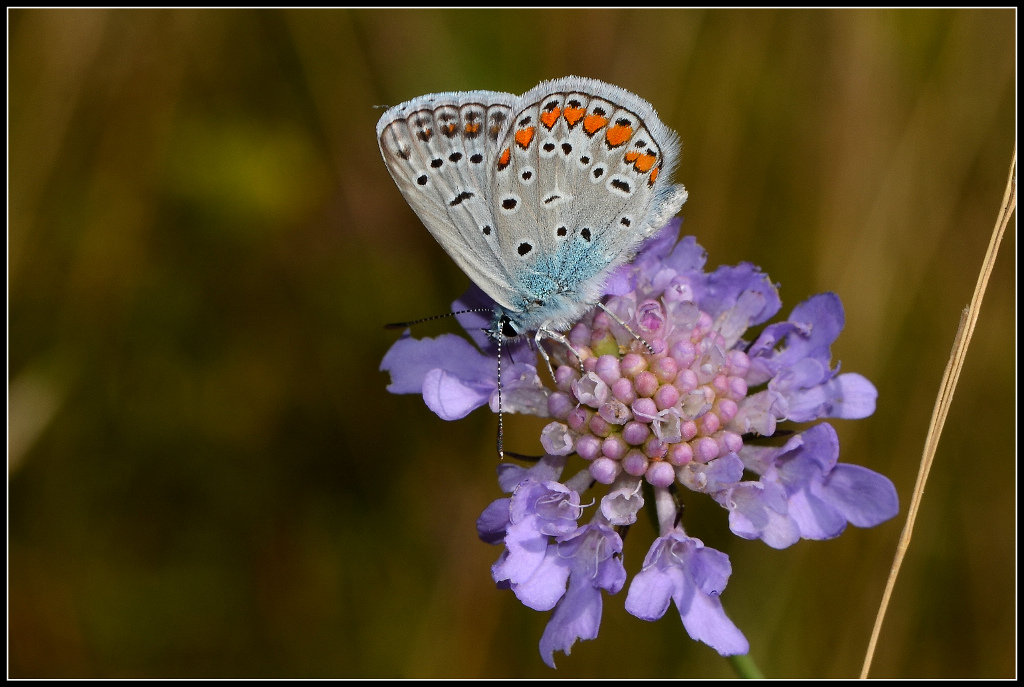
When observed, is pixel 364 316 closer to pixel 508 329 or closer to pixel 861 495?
pixel 508 329

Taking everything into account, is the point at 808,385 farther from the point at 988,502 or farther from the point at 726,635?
the point at 988,502

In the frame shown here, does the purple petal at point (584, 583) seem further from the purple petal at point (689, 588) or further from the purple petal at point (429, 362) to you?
the purple petal at point (429, 362)

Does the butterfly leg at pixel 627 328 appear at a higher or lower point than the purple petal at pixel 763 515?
higher

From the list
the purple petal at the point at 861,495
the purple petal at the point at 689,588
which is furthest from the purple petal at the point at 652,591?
the purple petal at the point at 861,495

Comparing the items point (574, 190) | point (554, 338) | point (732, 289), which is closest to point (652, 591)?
point (554, 338)

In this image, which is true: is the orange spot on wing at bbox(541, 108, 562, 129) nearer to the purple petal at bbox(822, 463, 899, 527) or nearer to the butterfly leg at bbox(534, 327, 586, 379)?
the butterfly leg at bbox(534, 327, 586, 379)

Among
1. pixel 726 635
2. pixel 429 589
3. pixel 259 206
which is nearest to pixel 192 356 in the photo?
pixel 259 206

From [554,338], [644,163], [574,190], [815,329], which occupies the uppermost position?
[644,163]
